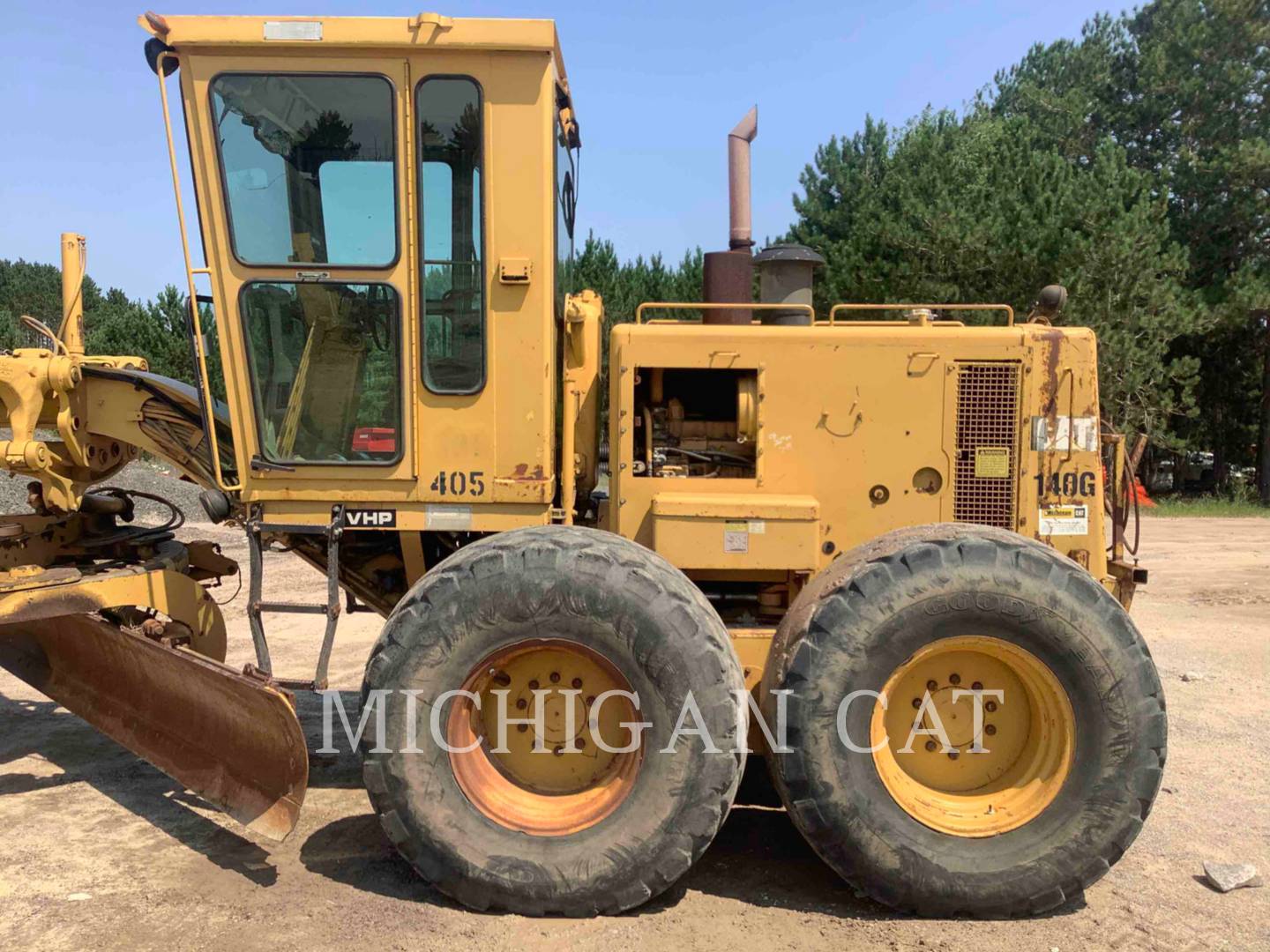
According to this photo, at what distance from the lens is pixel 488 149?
12.8ft

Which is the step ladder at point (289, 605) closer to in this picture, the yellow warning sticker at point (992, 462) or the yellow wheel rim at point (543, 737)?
the yellow wheel rim at point (543, 737)

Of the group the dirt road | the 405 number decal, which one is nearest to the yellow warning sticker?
the dirt road

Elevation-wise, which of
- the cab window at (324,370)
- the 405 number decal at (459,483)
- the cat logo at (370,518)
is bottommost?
the cat logo at (370,518)

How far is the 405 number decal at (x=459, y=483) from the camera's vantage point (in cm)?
400

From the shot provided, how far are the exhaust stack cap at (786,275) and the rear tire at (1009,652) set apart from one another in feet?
5.33

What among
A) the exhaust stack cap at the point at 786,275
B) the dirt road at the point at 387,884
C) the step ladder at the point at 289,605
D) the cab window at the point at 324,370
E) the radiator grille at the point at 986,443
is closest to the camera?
the dirt road at the point at 387,884

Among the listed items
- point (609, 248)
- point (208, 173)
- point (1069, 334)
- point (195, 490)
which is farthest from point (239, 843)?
point (609, 248)

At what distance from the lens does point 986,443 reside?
13.6 feet

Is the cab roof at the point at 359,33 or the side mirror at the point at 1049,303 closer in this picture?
the cab roof at the point at 359,33

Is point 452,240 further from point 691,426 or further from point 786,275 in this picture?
point 786,275

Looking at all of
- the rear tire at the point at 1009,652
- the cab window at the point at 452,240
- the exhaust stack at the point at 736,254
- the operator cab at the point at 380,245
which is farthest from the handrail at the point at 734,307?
the rear tire at the point at 1009,652

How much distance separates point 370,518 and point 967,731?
2700 mm

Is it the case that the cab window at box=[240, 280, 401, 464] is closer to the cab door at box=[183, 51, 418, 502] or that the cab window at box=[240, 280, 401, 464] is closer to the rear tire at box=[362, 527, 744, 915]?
the cab door at box=[183, 51, 418, 502]

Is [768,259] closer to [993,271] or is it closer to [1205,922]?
[1205,922]
